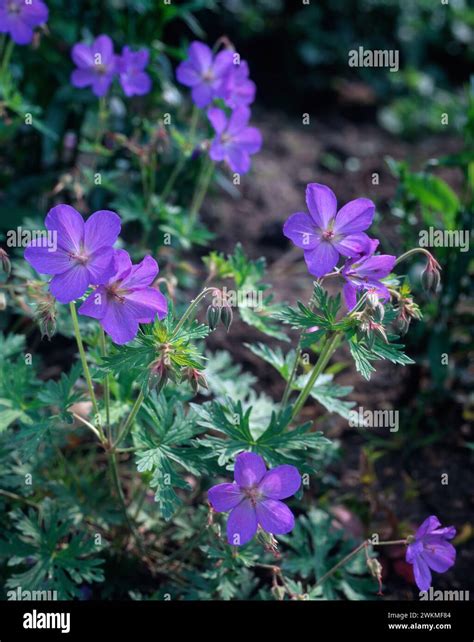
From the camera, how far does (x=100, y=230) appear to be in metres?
1.82

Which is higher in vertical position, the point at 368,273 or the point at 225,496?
the point at 368,273

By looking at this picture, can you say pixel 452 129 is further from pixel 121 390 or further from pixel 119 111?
pixel 121 390

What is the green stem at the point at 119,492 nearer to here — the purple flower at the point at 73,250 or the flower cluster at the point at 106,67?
the purple flower at the point at 73,250

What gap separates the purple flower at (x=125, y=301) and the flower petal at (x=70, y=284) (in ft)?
0.13

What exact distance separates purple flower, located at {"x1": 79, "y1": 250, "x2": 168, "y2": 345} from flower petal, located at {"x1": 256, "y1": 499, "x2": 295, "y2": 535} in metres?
0.52

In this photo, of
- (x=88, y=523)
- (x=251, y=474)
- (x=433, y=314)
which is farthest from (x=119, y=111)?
(x=251, y=474)

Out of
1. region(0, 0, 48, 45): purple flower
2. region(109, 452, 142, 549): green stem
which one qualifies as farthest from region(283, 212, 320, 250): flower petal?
region(0, 0, 48, 45): purple flower

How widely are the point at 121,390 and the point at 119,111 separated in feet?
5.58

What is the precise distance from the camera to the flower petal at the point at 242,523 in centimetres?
193

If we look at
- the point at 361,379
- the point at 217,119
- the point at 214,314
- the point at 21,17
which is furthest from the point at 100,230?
the point at 361,379

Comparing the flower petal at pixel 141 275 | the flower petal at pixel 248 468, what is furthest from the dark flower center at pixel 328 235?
the flower petal at pixel 248 468

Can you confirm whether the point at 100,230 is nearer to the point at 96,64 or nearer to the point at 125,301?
the point at 125,301

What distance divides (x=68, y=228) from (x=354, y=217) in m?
0.67

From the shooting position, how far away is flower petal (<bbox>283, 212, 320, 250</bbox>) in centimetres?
192
